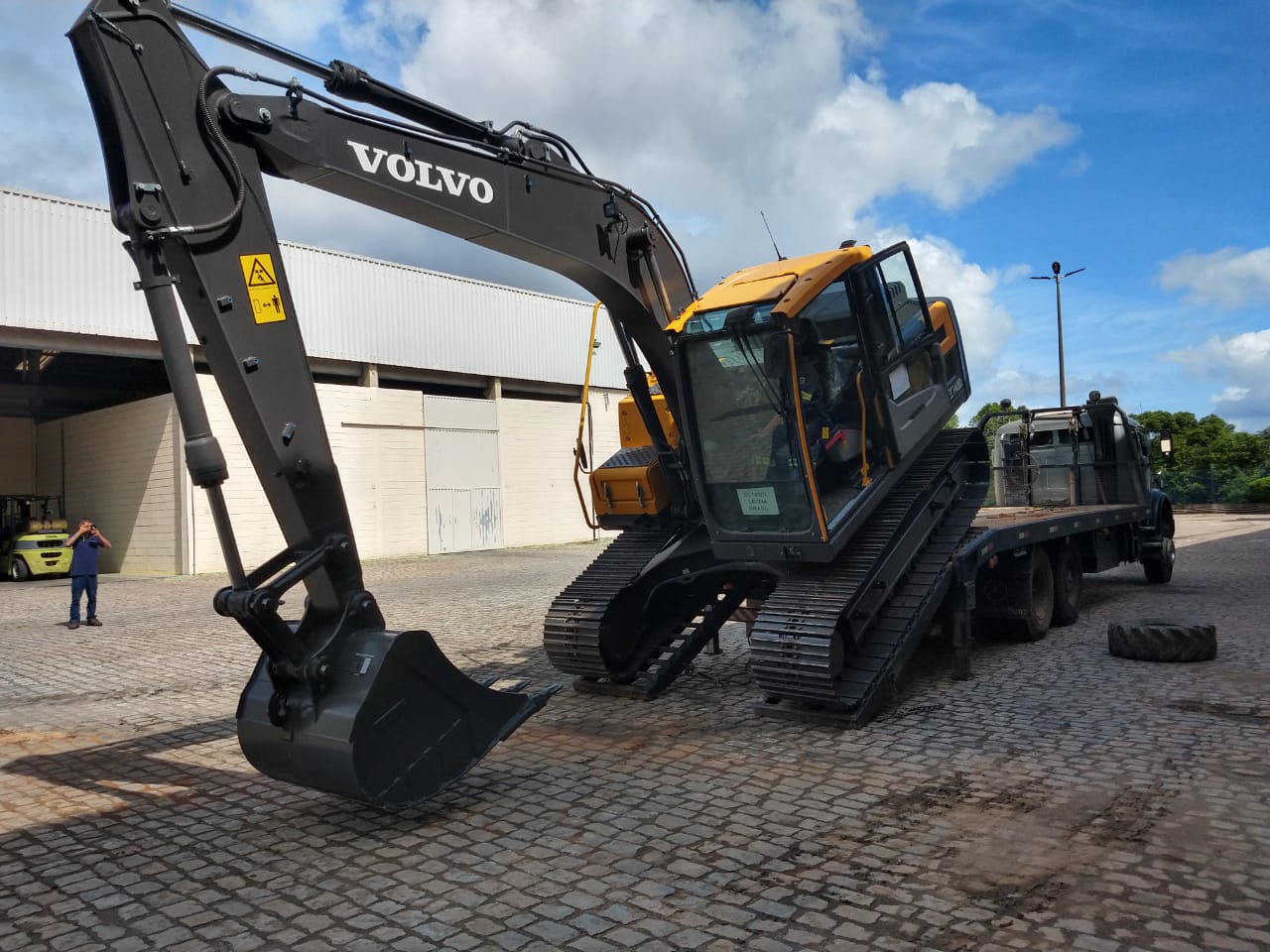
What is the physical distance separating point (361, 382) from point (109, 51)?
23.0 metres

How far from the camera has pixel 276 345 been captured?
16.4 feet

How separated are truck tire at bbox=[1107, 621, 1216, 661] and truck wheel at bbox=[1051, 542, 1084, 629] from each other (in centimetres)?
186

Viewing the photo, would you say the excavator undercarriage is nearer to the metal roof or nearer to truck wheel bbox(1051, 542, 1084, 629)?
truck wheel bbox(1051, 542, 1084, 629)

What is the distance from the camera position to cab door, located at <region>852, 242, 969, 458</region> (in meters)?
7.47

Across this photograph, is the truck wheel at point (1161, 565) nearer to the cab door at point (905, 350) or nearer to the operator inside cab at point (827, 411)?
the cab door at point (905, 350)

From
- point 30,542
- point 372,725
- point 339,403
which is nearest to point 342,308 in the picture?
point 339,403

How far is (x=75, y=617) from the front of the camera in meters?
14.3

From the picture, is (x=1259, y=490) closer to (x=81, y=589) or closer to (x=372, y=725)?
(x=81, y=589)

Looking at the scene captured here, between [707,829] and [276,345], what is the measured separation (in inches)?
127

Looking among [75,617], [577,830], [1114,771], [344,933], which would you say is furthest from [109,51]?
[75,617]

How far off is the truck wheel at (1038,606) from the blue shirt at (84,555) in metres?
12.2

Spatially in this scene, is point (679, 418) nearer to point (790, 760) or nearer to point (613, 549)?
point (613, 549)

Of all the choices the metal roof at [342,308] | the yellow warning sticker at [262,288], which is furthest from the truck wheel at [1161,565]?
the metal roof at [342,308]

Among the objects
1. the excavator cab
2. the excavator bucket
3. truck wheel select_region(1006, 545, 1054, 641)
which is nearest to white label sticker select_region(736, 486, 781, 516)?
the excavator cab
